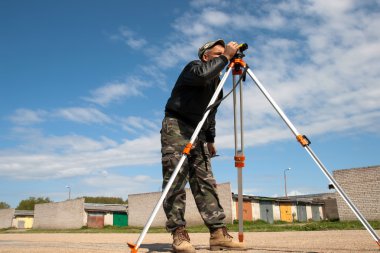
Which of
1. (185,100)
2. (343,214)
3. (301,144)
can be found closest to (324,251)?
(301,144)

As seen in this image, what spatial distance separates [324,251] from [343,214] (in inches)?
764

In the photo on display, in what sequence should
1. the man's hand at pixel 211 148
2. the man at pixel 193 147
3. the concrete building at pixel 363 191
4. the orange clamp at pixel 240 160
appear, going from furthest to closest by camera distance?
1. the concrete building at pixel 363 191
2. the man's hand at pixel 211 148
3. the orange clamp at pixel 240 160
4. the man at pixel 193 147

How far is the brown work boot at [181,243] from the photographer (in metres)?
3.11

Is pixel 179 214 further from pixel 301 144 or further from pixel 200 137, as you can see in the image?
pixel 301 144

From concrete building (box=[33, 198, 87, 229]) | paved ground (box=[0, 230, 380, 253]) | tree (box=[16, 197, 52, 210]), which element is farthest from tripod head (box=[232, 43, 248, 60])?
tree (box=[16, 197, 52, 210])

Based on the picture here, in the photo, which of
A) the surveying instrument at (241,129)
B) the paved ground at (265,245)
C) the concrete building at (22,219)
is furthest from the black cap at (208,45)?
the concrete building at (22,219)

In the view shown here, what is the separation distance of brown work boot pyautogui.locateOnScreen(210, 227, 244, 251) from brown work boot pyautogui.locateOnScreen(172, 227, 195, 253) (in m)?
0.35

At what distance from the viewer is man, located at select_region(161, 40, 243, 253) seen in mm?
3293

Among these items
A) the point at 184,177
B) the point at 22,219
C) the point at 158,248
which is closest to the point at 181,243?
the point at 184,177

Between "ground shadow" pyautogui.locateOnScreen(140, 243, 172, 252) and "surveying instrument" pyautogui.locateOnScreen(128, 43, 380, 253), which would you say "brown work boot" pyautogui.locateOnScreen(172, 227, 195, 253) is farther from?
"surveying instrument" pyautogui.locateOnScreen(128, 43, 380, 253)

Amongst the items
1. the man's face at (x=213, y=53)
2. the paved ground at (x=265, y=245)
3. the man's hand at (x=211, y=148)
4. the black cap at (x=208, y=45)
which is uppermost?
the black cap at (x=208, y=45)

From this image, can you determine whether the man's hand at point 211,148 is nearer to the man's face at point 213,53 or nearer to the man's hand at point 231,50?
the man's face at point 213,53

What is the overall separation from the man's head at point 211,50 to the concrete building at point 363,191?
18360 millimetres

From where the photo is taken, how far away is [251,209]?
32.1m
